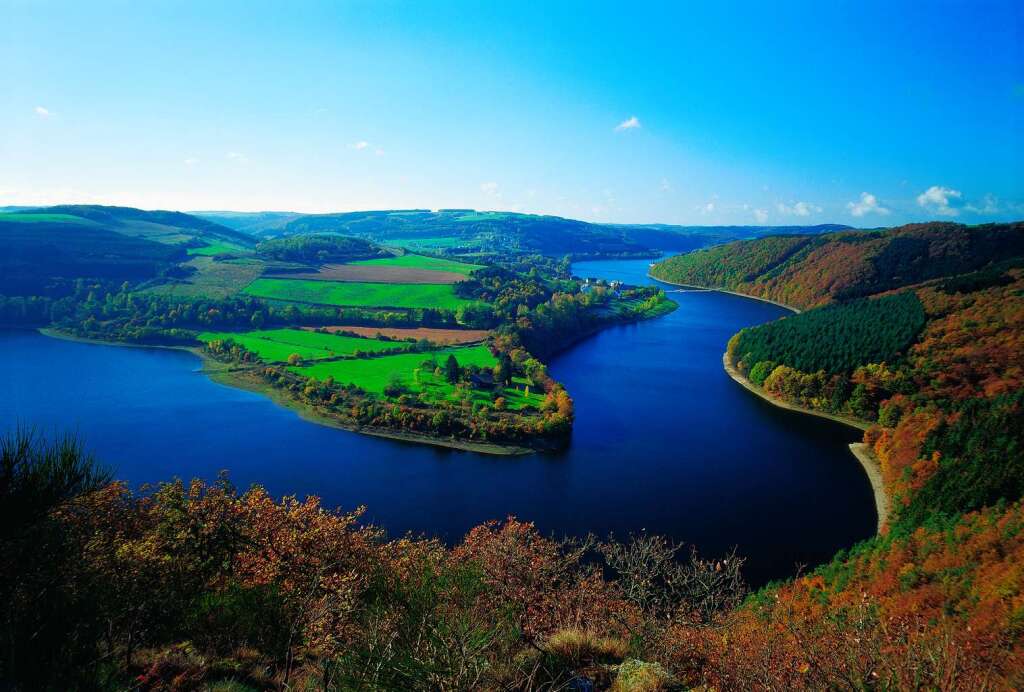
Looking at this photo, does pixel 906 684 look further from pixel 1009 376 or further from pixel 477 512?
pixel 1009 376

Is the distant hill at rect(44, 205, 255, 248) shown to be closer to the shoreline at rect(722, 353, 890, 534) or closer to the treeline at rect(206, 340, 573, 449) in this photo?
the treeline at rect(206, 340, 573, 449)

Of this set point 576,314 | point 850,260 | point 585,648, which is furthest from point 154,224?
point 850,260

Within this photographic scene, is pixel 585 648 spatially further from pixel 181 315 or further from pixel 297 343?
pixel 181 315

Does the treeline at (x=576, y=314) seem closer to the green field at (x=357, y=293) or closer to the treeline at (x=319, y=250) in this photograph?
the green field at (x=357, y=293)

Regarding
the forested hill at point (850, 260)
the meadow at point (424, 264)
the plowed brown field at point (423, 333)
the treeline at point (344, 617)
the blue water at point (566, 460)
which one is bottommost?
the blue water at point (566, 460)

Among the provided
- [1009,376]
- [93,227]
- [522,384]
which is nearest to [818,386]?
[1009,376]

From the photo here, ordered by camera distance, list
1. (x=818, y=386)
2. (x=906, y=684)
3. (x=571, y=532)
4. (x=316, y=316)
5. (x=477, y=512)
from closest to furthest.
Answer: (x=906, y=684), (x=571, y=532), (x=477, y=512), (x=818, y=386), (x=316, y=316)

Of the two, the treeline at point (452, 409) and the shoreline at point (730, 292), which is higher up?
the shoreline at point (730, 292)

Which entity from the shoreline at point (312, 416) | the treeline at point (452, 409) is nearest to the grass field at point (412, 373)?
the treeline at point (452, 409)
